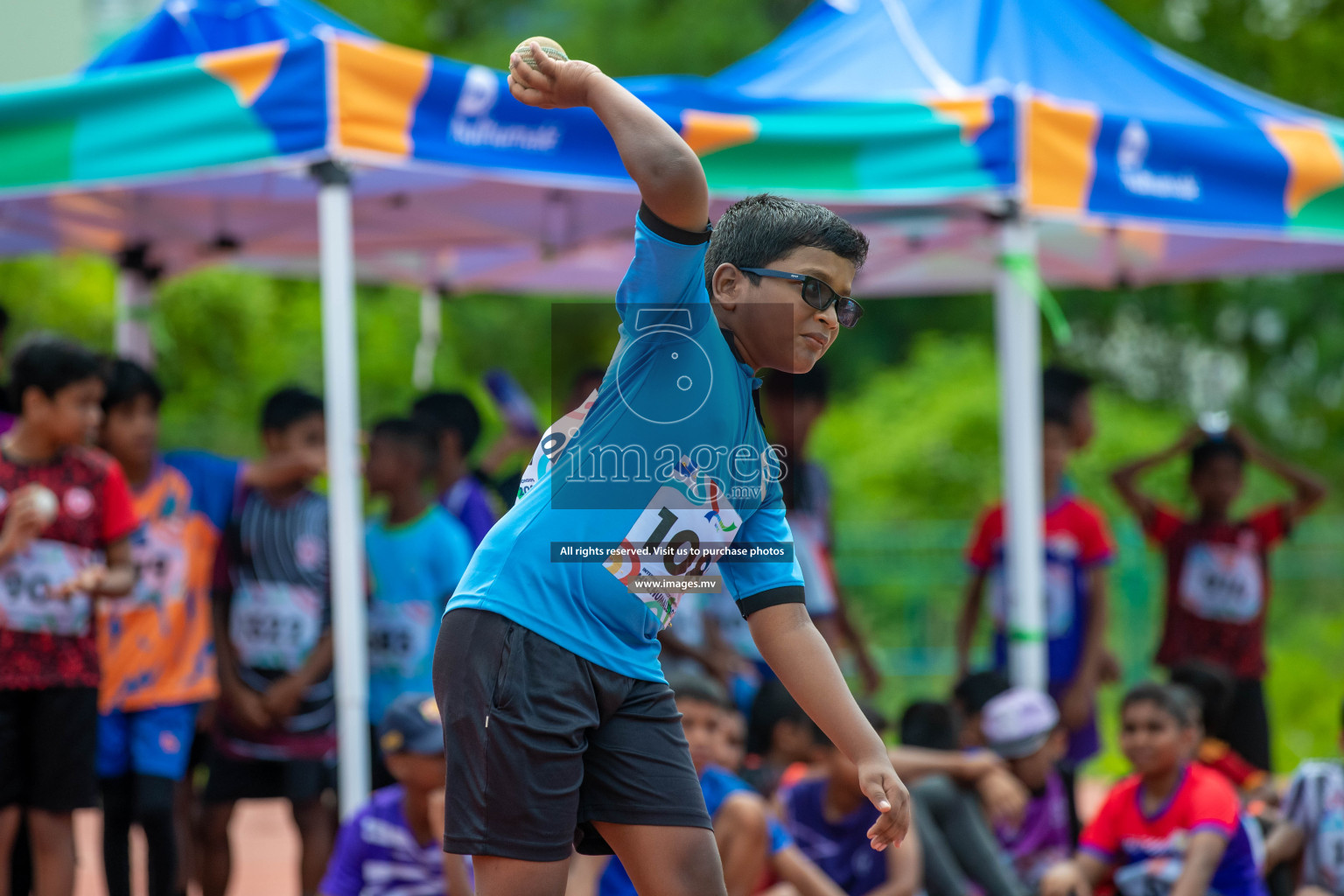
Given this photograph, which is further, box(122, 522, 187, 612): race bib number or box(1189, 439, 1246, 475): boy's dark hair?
box(1189, 439, 1246, 475): boy's dark hair

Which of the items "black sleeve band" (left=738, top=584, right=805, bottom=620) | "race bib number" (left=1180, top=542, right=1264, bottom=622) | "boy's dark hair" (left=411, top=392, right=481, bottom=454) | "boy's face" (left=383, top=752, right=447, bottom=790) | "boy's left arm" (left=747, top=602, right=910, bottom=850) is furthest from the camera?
"race bib number" (left=1180, top=542, right=1264, bottom=622)

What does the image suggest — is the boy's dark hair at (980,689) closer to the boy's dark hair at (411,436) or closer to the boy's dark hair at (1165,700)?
the boy's dark hair at (1165,700)

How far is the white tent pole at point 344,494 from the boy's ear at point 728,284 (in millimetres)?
1949

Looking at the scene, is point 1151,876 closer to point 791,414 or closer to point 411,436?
point 791,414

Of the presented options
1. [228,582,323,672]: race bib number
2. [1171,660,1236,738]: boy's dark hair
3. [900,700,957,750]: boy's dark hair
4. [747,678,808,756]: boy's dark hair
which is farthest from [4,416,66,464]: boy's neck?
[1171,660,1236,738]: boy's dark hair

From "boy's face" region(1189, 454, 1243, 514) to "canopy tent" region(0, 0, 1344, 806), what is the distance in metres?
0.96

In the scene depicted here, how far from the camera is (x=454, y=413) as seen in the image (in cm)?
575

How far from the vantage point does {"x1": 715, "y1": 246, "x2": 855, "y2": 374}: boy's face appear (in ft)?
7.33

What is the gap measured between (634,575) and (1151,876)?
2.60m

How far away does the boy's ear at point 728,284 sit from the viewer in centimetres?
226

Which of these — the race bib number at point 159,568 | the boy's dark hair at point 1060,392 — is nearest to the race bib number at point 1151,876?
the boy's dark hair at point 1060,392

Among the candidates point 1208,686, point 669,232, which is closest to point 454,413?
point 1208,686

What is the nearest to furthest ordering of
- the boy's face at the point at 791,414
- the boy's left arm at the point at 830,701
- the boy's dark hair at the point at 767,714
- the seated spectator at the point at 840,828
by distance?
the boy's left arm at the point at 830,701, the seated spectator at the point at 840,828, the boy's dark hair at the point at 767,714, the boy's face at the point at 791,414

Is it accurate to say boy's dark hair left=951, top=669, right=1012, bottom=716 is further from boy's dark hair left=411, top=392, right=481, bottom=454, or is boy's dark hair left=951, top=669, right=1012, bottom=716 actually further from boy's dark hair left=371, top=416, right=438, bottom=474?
boy's dark hair left=411, top=392, right=481, bottom=454
